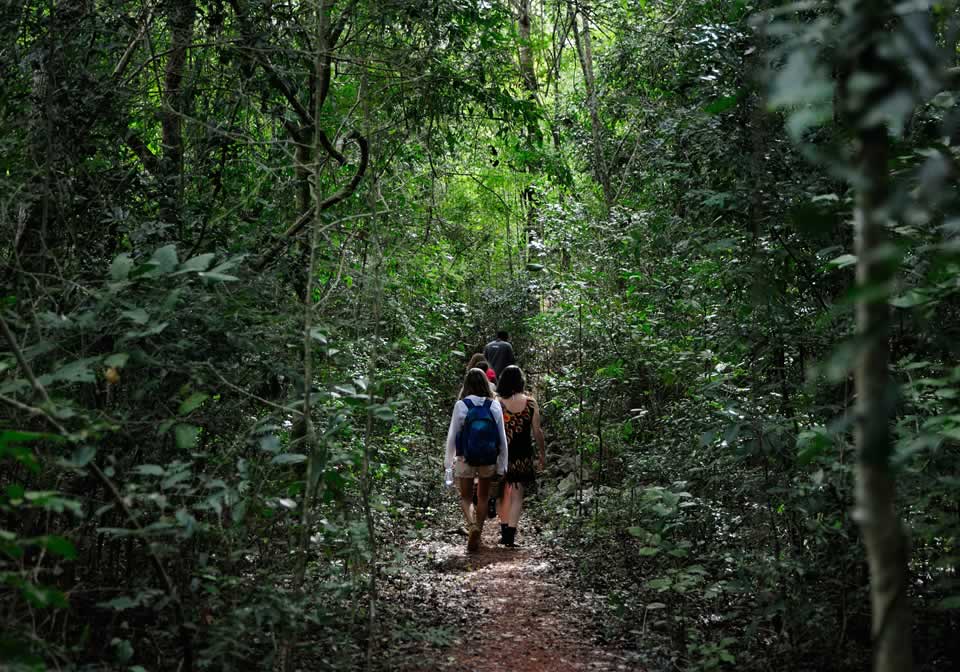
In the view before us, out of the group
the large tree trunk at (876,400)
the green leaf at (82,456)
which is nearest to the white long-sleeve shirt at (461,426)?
the green leaf at (82,456)

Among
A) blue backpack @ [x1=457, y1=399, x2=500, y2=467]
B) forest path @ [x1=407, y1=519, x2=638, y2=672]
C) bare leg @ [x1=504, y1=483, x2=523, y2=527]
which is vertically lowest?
forest path @ [x1=407, y1=519, x2=638, y2=672]

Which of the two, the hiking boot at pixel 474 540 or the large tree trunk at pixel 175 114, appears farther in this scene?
the hiking boot at pixel 474 540

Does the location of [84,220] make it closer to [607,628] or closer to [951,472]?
[607,628]

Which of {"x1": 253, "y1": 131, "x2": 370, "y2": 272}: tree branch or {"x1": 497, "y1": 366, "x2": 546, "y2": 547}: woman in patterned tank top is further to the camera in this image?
{"x1": 497, "y1": 366, "x2": 546, "y2": 547}: woman in patterned tank top

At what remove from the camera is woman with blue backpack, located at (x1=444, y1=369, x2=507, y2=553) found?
26.8 feet

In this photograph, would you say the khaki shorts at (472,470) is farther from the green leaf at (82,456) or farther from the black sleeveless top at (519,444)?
the green leaf at (82,456)

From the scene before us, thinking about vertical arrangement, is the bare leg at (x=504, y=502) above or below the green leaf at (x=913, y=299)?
below

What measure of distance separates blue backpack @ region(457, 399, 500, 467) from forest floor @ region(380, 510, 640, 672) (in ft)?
3.37

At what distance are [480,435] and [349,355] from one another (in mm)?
3341

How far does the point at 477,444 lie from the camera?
8.16 meters

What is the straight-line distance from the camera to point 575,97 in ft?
40.4

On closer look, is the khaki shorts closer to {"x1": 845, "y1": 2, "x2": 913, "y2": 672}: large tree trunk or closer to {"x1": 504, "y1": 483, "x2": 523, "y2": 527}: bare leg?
{"x1": 504, "y1": 483, "x2": 523, "y2": 527}: bare leg

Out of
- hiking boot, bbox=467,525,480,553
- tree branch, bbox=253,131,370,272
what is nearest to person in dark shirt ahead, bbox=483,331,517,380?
hiking boot, bbox=467,525,480,553

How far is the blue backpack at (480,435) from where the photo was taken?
26.7ft
